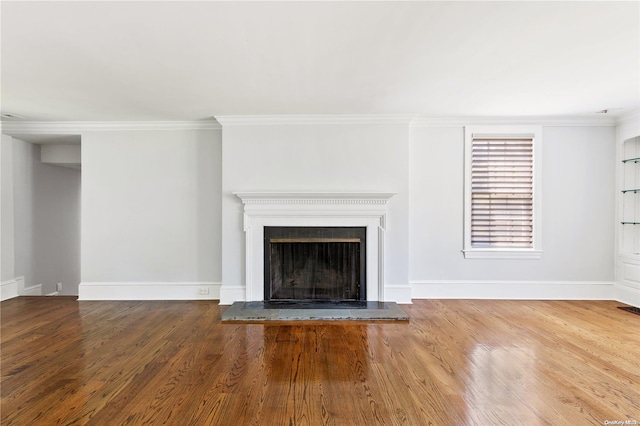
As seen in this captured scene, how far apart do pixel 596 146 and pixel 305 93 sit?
12.8ft

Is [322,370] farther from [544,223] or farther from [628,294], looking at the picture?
[628,294]

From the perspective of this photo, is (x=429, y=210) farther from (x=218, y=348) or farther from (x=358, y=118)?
(x=218, y=348)

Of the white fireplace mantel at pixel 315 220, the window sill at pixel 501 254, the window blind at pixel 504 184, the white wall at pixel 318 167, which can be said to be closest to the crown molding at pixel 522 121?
the window blind at pixel 504 184

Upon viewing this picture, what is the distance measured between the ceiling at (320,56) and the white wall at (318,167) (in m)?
0.37

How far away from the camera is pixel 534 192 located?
4.34m

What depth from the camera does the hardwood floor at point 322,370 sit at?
75.2 inches

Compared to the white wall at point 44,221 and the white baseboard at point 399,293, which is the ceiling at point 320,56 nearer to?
the white wall at point 44,221

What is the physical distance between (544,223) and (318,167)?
304 cm

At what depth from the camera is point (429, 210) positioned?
4395 millimetres

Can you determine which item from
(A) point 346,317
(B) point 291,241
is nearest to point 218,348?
(A) point 346,317

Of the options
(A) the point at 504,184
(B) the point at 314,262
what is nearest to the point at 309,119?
(B) the point at 314,262

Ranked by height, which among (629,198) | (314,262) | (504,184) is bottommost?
(314,262)

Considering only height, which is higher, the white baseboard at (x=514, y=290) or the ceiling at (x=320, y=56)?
the ceiling at (x=320, y=56)

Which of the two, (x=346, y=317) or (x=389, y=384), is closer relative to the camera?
(x=389, y=384)
